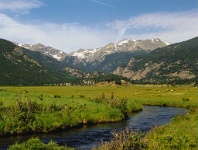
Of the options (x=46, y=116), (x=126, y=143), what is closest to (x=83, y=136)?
(x=46, y=116)

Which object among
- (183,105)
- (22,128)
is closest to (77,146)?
(22,128)

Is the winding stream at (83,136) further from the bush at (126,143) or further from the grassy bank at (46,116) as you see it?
the bush at (126,143)

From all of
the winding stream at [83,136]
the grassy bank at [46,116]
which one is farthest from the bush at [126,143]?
the grassy bank at [46,116]

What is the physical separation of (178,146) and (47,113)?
104ft

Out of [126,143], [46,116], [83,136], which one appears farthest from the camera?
[46,116]

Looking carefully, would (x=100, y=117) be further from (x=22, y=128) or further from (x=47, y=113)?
(x=22, y=128)

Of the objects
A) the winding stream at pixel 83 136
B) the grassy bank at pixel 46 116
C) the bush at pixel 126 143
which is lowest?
the winding stream at pixel 83 136

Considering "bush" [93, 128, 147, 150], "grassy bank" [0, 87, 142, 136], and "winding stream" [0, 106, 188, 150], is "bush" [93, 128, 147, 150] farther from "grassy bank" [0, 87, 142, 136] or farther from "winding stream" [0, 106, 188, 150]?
"grassy bank" [0, 87, 142, 136]

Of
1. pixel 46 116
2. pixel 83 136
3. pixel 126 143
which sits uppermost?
pixel 126 143

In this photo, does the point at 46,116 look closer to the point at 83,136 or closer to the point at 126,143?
the point at 83,136

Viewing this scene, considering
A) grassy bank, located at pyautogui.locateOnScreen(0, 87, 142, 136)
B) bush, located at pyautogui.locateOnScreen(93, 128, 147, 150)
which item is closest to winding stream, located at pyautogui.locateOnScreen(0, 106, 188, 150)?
grassy bank, located at pyautogui.locateOnScreen(0, 87, 142, 136)

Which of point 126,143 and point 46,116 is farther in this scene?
point 46,116

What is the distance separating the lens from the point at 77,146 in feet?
137

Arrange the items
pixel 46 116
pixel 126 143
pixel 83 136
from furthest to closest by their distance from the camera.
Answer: pixel 46 116, pixel 83 136, pixel 126 143
